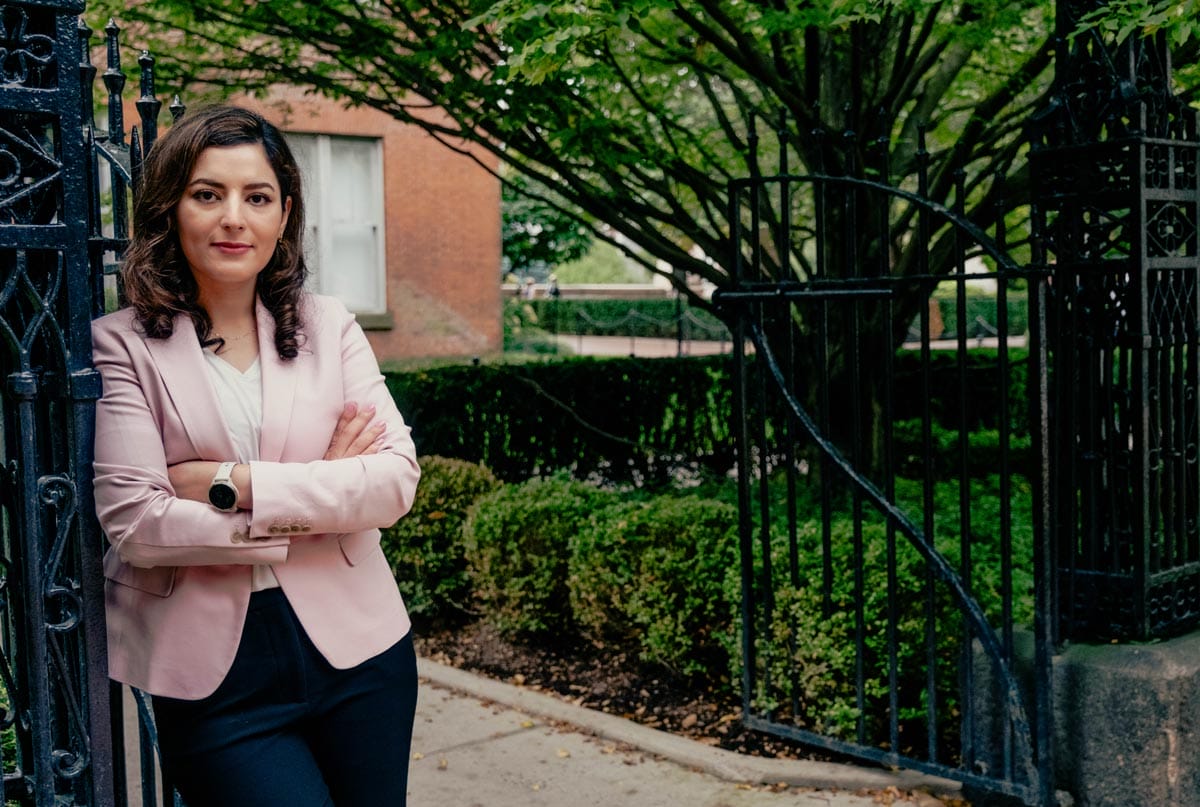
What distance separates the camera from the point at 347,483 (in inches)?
93.5

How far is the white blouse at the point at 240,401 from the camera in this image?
2.40 metres

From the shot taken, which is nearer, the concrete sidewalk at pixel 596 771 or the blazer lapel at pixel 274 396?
the blazer lapel at pixel 274 396

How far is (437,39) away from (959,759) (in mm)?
4034

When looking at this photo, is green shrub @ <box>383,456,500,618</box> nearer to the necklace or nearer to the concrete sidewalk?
the concrete sidewalk

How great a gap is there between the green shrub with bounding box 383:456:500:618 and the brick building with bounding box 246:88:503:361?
9070 mm

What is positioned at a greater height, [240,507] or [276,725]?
[240,507]

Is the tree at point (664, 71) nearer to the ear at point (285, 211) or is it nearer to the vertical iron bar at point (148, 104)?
the vertical iron bar at point (148, 104)

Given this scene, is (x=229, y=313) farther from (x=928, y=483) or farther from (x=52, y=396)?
(x=928, y=483)

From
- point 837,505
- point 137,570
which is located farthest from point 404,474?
point 837,505

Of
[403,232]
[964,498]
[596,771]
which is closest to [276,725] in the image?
[964,498]

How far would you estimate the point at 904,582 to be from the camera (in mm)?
4926

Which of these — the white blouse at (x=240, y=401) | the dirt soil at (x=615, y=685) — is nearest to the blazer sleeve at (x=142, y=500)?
Answer: the white blouse at (x=240, y=401)

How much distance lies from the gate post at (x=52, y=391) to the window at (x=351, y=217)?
532 inches

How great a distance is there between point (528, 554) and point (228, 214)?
4.14 meters
